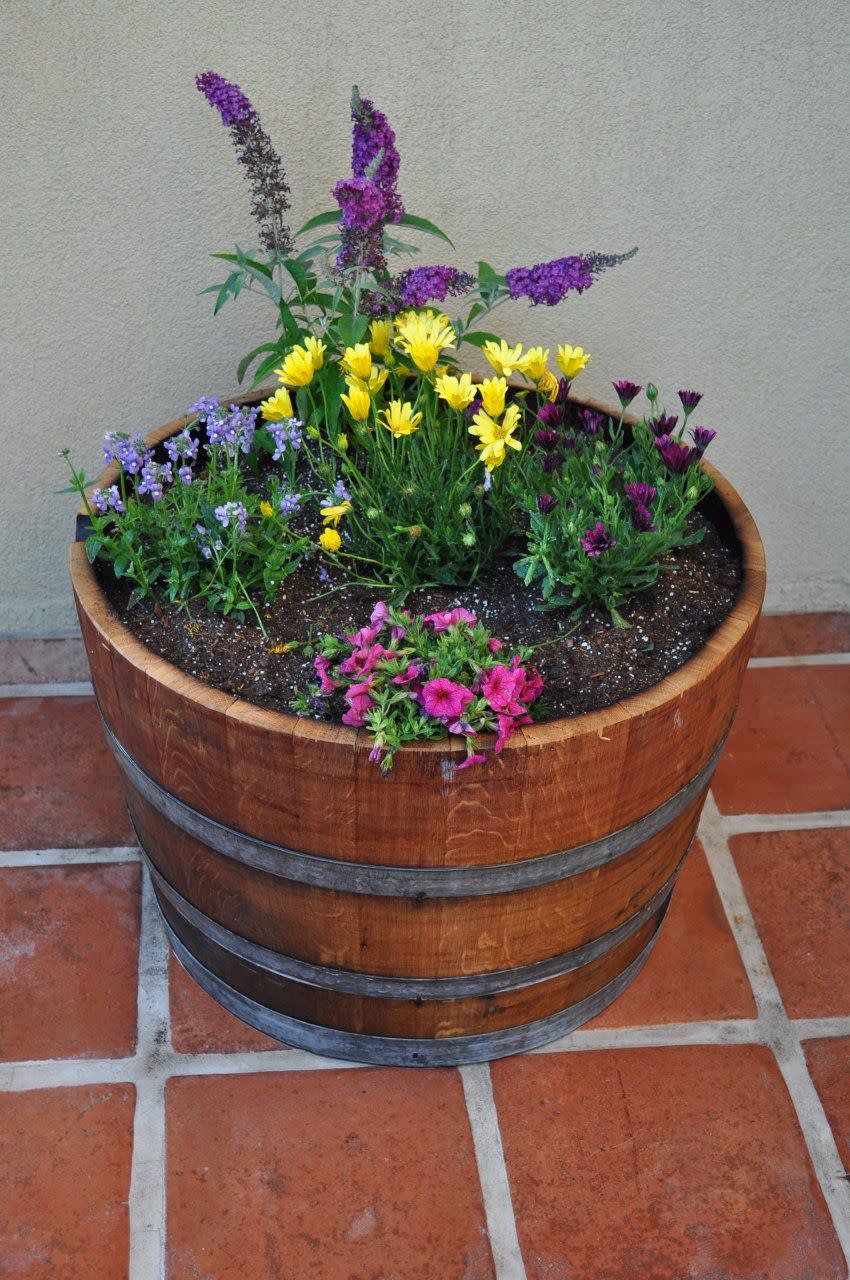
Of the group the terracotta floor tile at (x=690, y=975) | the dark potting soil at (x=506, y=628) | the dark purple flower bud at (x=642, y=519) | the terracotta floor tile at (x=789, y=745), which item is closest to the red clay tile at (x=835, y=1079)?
the terracotta floor tile at (x=690, y=975)

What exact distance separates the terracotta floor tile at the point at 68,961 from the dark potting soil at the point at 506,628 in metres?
0.63

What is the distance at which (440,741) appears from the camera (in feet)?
4.40

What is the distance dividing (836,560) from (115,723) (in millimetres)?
1669

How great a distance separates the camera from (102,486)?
167 centimetres

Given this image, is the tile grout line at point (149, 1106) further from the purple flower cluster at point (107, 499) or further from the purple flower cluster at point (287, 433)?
the purple flower cluster at point (287, 433)

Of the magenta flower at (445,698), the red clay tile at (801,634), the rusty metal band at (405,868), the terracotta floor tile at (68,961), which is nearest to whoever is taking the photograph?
the magenta flower at (445,698)

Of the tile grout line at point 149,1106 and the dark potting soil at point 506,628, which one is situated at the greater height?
the dark potting soil at point 506,628

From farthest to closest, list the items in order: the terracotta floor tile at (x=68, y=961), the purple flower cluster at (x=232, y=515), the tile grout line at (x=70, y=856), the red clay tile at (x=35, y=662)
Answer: the red clay tile at (x=35, y=662)
the tile grout line at (x=70, y=856)
the terracotta floor tile at (x=68, y=961)
the purple flower cluster at (x=232, y=515)

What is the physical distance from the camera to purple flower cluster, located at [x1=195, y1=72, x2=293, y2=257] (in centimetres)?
157

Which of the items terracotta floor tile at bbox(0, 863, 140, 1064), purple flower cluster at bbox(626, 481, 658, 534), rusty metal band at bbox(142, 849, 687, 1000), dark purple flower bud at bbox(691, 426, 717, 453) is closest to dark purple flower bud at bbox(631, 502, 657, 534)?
purple flower cluster at bbox(626, 481, 658, 534)

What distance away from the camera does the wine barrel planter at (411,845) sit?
1.36m

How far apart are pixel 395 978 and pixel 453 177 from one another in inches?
50.7

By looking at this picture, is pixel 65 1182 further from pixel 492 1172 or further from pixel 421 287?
pixel 421 287

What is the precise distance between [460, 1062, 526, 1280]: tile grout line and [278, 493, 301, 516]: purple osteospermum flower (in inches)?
34.5
